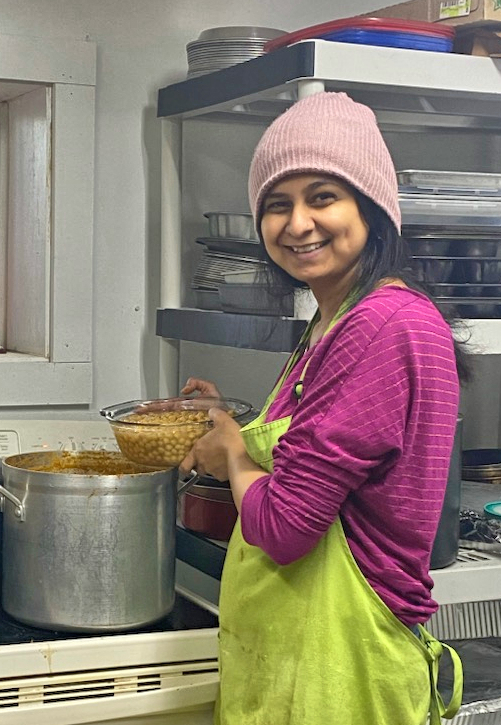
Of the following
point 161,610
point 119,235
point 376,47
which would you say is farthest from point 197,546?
point 376,47

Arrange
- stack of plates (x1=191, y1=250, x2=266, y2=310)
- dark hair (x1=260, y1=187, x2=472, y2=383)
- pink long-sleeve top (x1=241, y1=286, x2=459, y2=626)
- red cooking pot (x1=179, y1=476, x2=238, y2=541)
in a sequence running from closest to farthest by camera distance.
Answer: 1. pink long-sleeve top (x1=241, y1=286, x2=459, y2=626)
2. dark hair (x1=260, y1=187, x2=472, y2=383)
3. red cooking pot (x1=179, y1=476, x2=238, y2=541)
4. stack of plates (x1=191, y1=250, x2=266, y2=310)

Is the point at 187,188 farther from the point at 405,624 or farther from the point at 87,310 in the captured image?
the point at 405,624

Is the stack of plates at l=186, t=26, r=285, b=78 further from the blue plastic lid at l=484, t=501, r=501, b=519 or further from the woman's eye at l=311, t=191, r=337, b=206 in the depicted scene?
the blue plastic lid at l=484, t=501, r=501, b=519

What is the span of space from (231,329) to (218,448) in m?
0.40

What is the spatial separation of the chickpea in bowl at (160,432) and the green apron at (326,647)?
0.72 feet

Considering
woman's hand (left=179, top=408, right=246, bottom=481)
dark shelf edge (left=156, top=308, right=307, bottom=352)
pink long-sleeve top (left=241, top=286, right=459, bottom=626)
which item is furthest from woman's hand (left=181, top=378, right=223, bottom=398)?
pink long-sleeve top (left=241, top=286, right=459, bottom=626)

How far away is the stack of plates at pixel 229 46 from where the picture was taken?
6.09 feet

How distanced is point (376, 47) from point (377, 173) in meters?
0.38

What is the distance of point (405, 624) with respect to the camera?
123cm

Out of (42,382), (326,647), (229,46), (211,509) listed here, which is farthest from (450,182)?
(42,382)

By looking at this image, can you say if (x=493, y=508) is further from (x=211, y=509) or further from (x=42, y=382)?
(x=42, y=382)

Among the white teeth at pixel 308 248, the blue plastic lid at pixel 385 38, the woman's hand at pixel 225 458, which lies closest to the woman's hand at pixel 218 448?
the woman's hand at pixel 225 458

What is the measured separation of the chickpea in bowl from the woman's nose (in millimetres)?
364

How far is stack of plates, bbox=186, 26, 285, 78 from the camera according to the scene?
1855 millimetres
